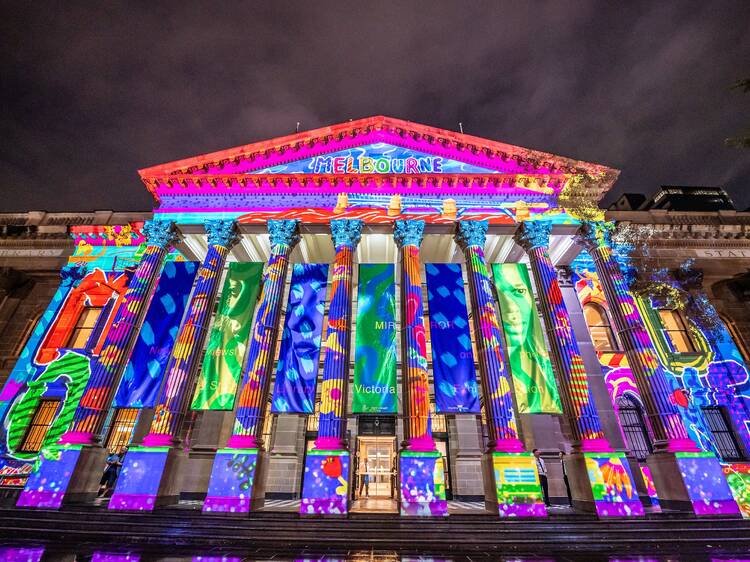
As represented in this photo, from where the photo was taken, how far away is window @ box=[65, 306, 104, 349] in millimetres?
15789

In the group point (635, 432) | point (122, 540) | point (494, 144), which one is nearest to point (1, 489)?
point (122, 540)

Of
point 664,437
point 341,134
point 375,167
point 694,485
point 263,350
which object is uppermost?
point 341,134

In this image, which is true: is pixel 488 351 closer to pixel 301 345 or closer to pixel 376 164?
pixel 301 345

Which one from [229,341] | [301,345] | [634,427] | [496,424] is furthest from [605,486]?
[229,341]

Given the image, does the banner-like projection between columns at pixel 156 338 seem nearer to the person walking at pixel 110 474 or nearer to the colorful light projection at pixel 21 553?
the person walking at pixel 110 474

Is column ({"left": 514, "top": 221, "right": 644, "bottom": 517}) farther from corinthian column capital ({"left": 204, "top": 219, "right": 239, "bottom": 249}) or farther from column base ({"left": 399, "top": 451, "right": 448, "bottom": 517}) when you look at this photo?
corinthian column capital ({"left": 204, "top": 219, "right": 239, "bottom": 249})

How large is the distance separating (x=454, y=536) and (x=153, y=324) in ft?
38.2

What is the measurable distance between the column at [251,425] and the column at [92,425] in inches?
155

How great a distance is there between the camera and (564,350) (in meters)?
12.1

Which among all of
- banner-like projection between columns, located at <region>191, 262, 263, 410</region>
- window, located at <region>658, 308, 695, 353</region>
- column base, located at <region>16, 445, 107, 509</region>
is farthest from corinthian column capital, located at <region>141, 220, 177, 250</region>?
window, located at <region>658, 308, 695, 353</region>

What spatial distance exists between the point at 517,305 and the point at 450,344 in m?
2.99

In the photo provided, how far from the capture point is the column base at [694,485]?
378 inches

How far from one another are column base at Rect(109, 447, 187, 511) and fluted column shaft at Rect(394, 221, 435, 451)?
7.07 meters

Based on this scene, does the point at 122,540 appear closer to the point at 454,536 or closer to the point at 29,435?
the point at 454,536
